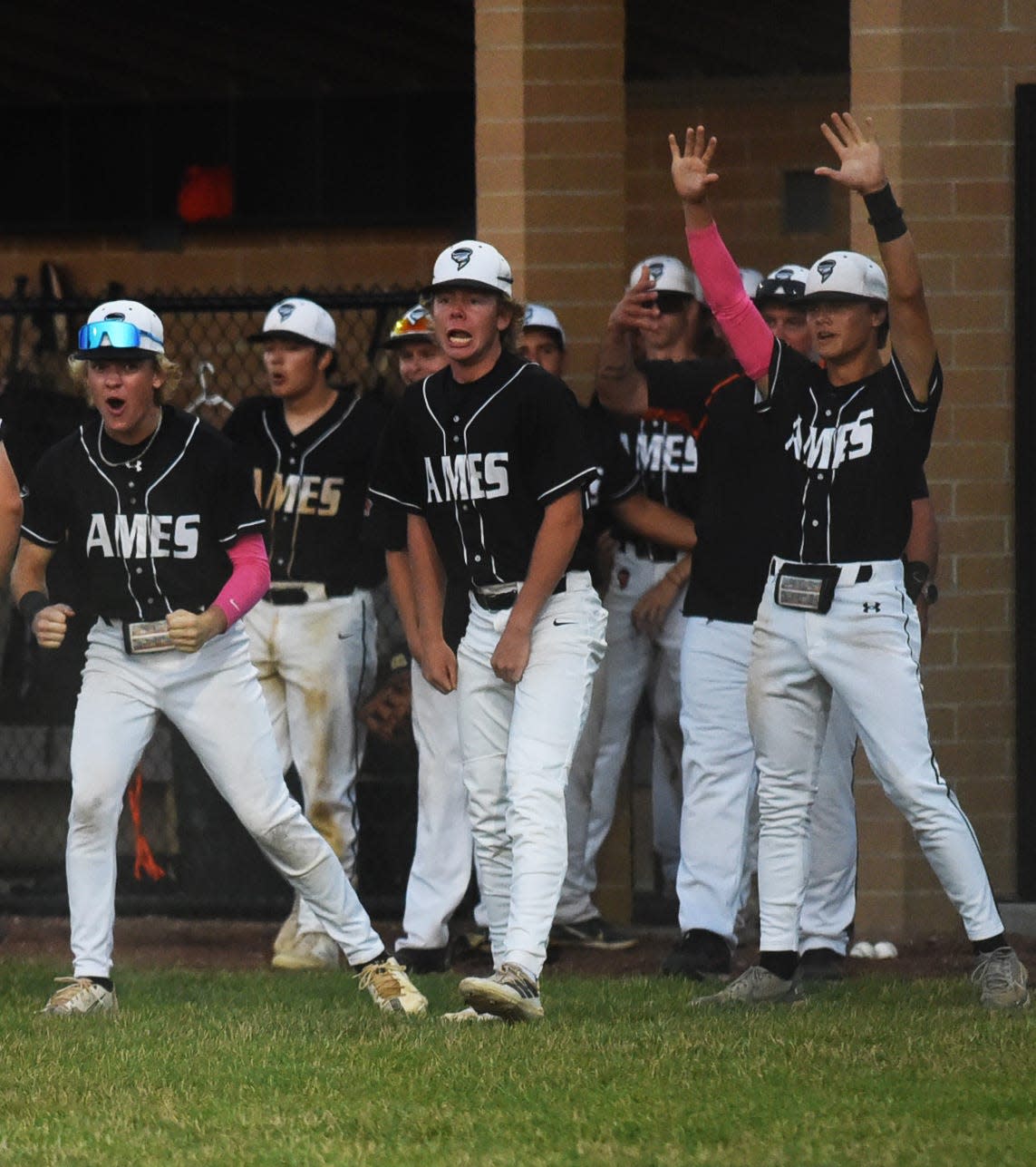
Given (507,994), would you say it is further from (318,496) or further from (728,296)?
(318,496)

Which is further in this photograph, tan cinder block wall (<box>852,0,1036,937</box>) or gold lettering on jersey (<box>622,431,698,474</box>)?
tan cinder block wall (<box>852,0,1036,937</box>)

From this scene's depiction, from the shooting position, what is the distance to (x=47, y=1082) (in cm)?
568

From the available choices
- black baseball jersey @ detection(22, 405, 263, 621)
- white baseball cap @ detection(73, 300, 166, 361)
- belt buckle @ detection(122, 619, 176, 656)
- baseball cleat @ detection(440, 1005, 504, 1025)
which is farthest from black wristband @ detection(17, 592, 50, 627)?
baseball cleat @ detection(440, 1005, 504, 1025)

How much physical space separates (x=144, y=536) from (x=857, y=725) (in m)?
2.07

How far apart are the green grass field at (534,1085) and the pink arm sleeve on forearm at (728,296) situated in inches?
72.4

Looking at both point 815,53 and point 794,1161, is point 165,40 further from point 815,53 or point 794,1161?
point 794,1161

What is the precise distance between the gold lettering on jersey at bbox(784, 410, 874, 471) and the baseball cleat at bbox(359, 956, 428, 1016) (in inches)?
72.0

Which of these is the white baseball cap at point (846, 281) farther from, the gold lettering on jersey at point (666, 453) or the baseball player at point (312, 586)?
the baseball player at point (312, 586)

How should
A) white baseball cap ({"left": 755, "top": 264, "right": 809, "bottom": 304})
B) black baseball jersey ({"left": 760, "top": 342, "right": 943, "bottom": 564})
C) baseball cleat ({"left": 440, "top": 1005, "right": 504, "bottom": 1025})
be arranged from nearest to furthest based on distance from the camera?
baseball cleat ({"left": 440, "top": 1005, "right": 504, "bottom": 1025}) → black baseball jersey ({"left": 760, "top": 342, "right": 943, "bottom": 564}) → white baseball cap ({"left": 755, "top": 264, "right": 809, "bottom": 304})

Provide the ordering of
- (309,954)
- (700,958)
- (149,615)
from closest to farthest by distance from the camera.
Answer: (149,615) → (700,958) → (309,954)

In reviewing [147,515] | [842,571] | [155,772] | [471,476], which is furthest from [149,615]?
[155,772]

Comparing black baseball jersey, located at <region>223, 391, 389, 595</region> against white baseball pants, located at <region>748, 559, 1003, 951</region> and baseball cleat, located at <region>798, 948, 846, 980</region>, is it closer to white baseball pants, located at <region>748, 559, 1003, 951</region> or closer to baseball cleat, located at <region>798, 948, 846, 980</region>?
white baseball pants, located at <region>748, 559, 1003, 951</region>

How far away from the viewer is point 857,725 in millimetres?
6605

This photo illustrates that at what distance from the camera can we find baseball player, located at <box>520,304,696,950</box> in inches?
307
